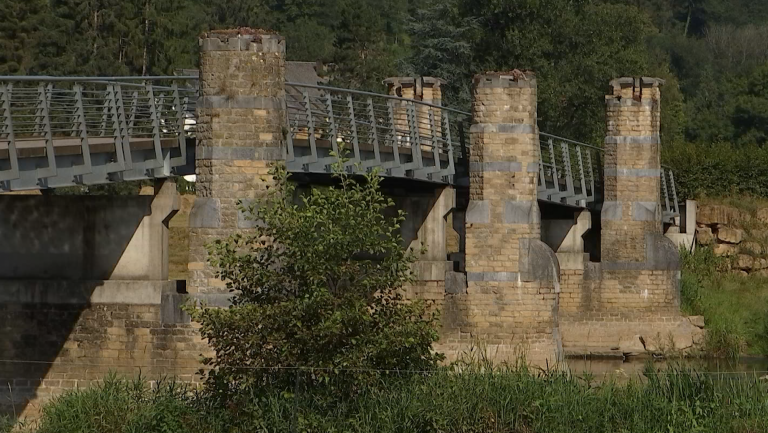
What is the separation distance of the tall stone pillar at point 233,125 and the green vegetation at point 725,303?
56.5 feet

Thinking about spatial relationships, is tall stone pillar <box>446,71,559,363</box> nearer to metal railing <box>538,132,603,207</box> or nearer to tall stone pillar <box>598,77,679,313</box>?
metal railing <box>538,132,603,207</box>

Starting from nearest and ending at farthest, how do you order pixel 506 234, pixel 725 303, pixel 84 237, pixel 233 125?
pixel 233 125, pixel 84 237, pixel 506 234, pixel 725 303

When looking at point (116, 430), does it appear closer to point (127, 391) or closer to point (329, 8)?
point (127, 391)

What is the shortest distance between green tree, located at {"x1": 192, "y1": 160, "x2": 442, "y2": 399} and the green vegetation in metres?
19.6

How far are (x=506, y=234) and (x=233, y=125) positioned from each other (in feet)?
25.7

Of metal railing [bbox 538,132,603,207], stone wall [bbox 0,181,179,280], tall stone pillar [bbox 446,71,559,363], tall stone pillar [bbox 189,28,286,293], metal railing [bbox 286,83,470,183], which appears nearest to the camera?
tall stone pillar [bbox 189,28,286,293]

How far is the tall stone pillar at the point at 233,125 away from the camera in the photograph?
1014 inches

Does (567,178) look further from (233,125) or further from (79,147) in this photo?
(79,147)

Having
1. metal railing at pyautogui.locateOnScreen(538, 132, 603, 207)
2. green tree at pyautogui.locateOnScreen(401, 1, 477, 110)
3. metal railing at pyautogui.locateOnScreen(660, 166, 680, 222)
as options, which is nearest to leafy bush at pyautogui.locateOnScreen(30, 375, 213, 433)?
metal railing at pyautogui.locateOnScreen(538, 132, 603, 207)

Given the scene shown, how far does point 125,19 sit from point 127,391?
39374 millimetres

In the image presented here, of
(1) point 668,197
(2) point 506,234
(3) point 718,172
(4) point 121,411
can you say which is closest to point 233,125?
(4) point 121,411

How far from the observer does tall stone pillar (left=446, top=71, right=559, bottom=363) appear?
104 ft

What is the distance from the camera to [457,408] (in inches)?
860

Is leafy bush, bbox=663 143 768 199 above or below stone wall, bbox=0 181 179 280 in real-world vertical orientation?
above
